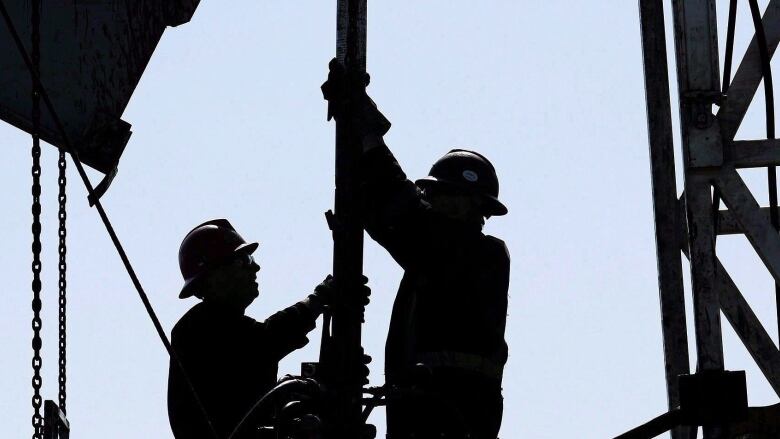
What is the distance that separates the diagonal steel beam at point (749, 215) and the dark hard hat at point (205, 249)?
2742mm

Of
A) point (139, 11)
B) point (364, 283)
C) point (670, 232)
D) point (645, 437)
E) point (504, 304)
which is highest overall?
point (139, 11)

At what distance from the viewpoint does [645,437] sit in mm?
6156

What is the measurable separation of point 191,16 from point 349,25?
2.06 metres

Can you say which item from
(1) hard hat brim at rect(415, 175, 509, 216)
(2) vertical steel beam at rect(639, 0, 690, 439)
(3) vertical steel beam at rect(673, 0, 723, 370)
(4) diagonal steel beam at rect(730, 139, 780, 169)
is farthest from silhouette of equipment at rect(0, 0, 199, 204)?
(4) diagonal steel beam at rect(730, 139, 780, 169)

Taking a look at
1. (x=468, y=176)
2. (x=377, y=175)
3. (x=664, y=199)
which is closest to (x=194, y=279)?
(x=468, y=176)

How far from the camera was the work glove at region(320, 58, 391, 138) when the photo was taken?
6.45 m

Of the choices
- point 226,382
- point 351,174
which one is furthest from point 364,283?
point 226,382

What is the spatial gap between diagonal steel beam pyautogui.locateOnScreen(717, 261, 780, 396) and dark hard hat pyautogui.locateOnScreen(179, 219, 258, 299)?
2.63 meters

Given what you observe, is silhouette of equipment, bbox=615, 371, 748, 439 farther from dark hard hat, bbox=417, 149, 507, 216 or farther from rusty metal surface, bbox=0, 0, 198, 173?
rusty metal surface, bbox=0, 0, 198, 173

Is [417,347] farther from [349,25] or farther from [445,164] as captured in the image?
[349,25]

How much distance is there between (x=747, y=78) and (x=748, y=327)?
106 centimetres

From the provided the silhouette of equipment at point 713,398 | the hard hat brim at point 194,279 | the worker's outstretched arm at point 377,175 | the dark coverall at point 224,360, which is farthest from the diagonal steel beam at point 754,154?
the hard hat brim at point 194,279

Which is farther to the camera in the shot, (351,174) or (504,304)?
(504,304)

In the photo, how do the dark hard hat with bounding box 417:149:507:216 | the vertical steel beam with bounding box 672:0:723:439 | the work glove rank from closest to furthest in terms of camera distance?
the work glove < the vertical steel beam with bounding box 672:0:723:439 < the dark hard hat with bounding box 417:149:507:216
